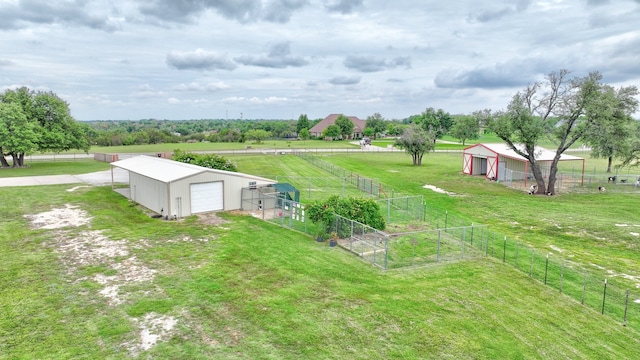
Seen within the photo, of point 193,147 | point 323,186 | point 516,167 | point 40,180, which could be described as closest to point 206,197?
point 323,186

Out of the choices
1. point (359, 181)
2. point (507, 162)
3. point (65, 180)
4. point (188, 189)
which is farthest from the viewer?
point (507, 162)

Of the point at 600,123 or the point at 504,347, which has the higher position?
the point at 600,123

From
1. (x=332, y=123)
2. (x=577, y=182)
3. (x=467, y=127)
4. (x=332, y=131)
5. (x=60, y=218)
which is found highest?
(x=332, y=123)

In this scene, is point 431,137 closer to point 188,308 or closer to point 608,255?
point 608,255

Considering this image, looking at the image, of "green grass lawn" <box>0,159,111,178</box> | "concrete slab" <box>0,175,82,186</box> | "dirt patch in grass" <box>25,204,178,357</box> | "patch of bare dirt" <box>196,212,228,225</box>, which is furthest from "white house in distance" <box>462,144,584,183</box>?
"green grass lawn" <box>0,159,111,178</box>

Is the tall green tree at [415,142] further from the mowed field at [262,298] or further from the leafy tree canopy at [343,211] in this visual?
the leafy tree canopy at [343,211]

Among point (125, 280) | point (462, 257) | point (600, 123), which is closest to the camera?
point (125, 280)

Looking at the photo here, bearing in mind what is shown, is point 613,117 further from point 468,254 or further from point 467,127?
point 468,254

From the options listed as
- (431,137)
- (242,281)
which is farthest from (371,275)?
(431,137)
